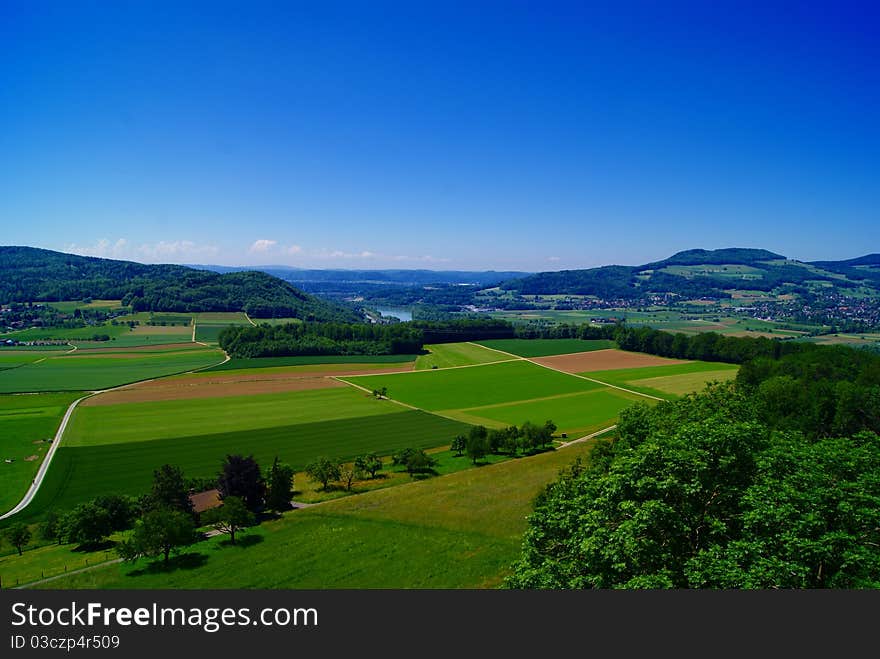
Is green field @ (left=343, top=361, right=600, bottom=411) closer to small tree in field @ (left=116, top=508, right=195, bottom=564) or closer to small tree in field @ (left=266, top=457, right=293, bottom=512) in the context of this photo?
small tree in field @ (left=266, top=457, right=293, bottom=512)

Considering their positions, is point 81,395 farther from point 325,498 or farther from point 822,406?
point 822,406

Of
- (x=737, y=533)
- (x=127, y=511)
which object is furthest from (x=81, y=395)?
(x=737, y=533)

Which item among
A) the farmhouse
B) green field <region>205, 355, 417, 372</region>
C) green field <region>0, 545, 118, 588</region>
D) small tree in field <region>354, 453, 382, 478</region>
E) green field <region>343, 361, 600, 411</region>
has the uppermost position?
green field <region>205, 355, 417, 372</region>

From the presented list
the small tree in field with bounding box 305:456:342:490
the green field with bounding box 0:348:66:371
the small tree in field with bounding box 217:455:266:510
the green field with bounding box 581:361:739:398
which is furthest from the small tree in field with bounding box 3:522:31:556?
the green field with bounding box 0:348:66:371

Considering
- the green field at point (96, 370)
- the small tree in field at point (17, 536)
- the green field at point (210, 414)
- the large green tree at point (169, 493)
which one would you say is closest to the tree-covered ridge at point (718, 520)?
the large green tree at point (169, 493)

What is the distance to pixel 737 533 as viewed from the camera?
55.2 ft

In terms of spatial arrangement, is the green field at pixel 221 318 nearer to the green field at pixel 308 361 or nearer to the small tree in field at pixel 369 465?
the green field at pixel 308 361

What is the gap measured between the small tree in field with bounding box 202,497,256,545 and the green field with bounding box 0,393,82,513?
59.2ft

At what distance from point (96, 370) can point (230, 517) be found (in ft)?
248

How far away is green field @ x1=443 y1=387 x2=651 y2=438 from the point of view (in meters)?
65.7

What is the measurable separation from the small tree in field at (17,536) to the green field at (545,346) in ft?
299

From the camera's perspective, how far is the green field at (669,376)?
3132 inches

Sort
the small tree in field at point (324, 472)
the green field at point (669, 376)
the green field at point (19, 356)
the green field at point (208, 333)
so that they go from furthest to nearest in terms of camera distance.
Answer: the green field at point (208, 333)
the green field at point (19, 356)
the green field at point (669, 376)
the small tree in field at point (324, 472)

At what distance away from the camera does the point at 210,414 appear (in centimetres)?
6581
